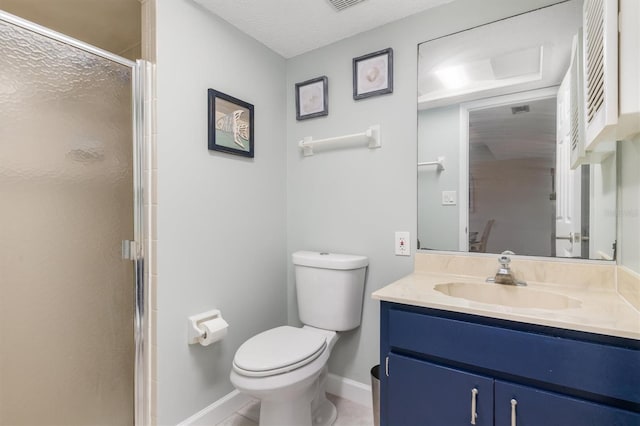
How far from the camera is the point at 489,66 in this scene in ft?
4.91

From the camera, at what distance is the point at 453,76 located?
5.20 feet

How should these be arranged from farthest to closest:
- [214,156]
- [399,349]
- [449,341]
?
1. [214,156]
2. [399,349]
3. [449,341]

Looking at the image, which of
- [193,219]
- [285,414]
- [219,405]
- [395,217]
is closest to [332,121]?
[395,217]

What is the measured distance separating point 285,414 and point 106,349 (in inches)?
34.2

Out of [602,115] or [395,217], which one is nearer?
[602,115]

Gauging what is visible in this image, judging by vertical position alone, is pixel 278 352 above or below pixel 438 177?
below

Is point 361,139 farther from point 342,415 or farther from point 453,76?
point 342,415

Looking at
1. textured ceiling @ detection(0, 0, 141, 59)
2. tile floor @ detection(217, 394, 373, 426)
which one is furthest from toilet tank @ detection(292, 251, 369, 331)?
textured ceiling @ detection(0, 0, 141, 59)

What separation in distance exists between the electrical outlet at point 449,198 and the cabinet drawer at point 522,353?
2.27 feet

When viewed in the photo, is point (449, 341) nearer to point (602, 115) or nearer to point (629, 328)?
point (629, 328)

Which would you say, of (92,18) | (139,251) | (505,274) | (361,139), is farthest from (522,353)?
(92,18)

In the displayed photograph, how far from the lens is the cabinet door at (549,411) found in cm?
84

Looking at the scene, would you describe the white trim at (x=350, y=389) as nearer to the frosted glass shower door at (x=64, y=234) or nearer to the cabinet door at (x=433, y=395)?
the cabinet door at (x=433, y=395)

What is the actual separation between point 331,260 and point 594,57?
1291 millimetres
